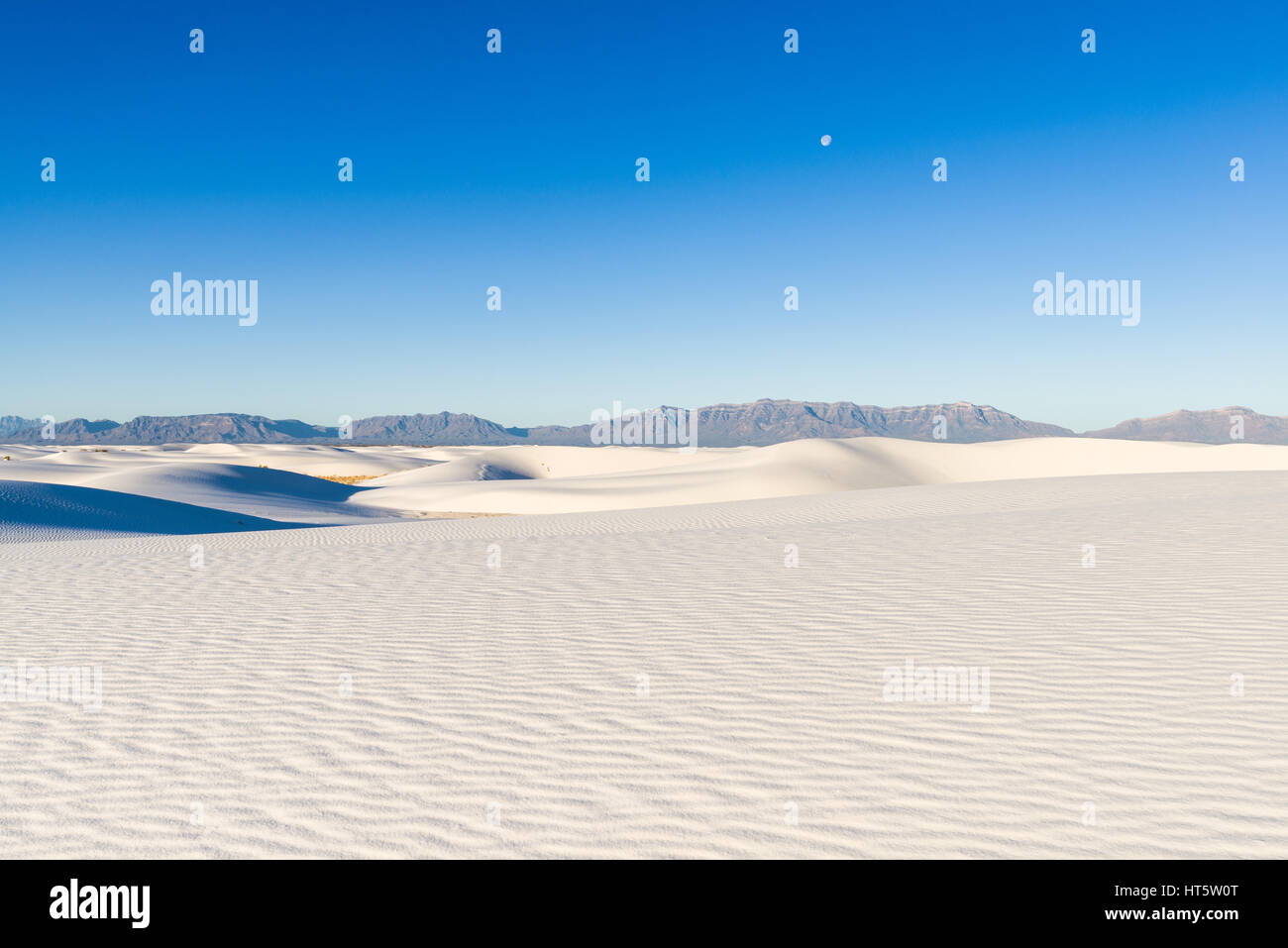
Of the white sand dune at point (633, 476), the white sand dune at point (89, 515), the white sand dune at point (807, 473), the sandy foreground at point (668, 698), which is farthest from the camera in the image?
the white sand dune at point (807, 473)

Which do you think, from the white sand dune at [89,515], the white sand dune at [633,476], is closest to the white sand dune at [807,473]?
the white sand dune at [633,476]

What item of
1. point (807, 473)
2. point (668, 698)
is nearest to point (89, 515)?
point (668, 698)

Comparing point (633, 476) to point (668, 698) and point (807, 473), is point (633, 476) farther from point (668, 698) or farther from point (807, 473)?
point (668, 698)

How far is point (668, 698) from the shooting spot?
226 inches

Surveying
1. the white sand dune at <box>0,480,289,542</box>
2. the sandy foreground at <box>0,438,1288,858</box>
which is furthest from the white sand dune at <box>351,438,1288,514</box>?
the sandy foreground at <box>0,438,1288,858</box>

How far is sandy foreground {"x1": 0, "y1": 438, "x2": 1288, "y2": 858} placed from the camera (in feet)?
12.7

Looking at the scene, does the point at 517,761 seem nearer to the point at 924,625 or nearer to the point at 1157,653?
the point at 924,625

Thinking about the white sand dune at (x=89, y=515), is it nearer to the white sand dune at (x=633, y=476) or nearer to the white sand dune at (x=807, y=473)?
the white sand dune at (x=633, y=476)

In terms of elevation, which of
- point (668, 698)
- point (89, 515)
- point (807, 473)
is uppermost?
point (807, 473)

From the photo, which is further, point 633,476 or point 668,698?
point 633,476

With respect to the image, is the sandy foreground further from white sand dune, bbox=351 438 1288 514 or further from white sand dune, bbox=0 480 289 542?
white sand dune, bbox=351 438 1288 514

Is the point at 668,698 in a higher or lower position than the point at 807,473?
lower

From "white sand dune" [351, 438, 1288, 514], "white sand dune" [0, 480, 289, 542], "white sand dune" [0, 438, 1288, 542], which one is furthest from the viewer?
"white sand dune" [351, 438, 1288, 514]

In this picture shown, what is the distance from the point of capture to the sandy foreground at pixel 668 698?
3.88m
